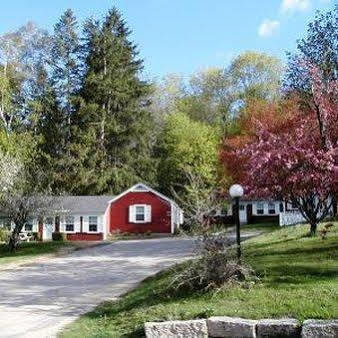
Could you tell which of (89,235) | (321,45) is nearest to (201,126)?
(89,235)

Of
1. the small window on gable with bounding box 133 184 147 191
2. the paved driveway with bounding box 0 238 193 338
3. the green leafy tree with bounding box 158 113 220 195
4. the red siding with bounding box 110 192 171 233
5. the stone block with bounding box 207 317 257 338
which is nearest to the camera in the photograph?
the stone block with bounding box 207 317 257 338

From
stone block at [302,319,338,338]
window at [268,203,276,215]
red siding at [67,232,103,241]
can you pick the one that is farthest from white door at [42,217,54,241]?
stone block at [302,319,338,338]

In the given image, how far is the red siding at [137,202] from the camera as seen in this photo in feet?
162

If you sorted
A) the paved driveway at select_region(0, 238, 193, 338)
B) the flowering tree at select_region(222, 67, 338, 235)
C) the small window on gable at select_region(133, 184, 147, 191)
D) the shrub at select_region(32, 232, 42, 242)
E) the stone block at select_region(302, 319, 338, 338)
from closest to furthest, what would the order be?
1. the stone block at select_region(302, 319, 338, 338)
2. the paved driveway at select_region(0, 238, 193, 338)
3. the flowering tree at select_region(222, 67, 338, 235)
4. the shrub at select_region(32, 232, 42, 242)
5. the small window on gable at select_region(133, 184, 147, 191)

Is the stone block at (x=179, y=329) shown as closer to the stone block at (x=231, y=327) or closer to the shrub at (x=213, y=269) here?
the stone block at (x=231, y=327)

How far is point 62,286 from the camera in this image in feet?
56.1

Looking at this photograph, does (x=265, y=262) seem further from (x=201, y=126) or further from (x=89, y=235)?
A: (x=201, y=126)

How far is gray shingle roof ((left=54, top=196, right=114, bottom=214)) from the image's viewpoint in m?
47.1

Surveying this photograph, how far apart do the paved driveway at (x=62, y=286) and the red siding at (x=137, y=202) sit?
20.4 metres

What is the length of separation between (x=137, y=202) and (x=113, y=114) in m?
10.3

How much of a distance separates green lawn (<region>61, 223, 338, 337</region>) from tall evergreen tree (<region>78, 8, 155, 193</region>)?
1605 inches

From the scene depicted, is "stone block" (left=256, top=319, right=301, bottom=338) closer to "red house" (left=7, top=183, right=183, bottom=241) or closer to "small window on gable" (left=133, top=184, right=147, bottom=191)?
"red house" (left=7, top=183, right=183, bottom=241)

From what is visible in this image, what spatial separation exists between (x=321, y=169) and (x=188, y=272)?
647cm

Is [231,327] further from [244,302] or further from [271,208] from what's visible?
[271,208]
